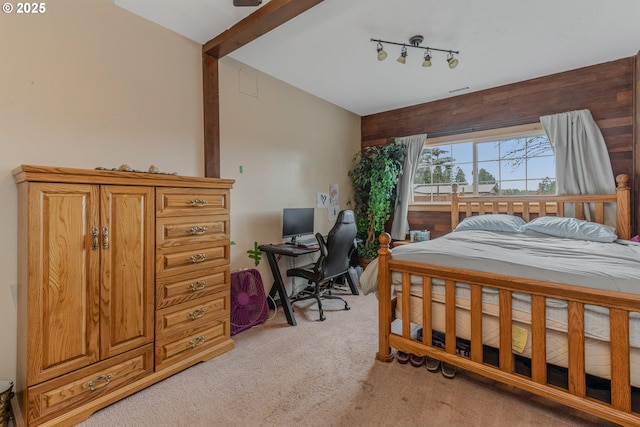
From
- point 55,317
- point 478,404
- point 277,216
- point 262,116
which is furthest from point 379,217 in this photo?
point 55,317

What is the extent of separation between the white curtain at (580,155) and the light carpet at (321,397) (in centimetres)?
240

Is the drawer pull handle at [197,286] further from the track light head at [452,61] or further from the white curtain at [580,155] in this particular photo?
the white curtain at [580,155]

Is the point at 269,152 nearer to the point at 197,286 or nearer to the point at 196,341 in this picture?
the point at 197,286

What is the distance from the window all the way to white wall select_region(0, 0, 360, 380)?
2084 millimetres

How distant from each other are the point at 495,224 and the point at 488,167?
1.08 meters

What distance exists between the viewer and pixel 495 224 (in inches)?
117

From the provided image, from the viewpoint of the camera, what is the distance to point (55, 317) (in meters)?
1.46

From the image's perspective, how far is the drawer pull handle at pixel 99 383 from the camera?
Answer: 157 cm

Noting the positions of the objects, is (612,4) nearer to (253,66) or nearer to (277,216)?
(253,66)

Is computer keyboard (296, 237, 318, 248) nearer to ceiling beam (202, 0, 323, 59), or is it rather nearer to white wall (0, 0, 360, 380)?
white wall (0, 0, 360, 380)

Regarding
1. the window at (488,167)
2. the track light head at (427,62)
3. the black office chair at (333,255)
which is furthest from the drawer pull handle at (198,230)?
the window at (488,167)

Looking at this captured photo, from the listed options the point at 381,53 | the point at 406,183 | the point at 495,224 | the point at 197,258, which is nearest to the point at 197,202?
the point at 197,258

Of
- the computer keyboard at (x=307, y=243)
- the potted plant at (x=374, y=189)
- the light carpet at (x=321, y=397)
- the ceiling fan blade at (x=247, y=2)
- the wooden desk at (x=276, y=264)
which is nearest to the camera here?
the light carpet at (x=321, y=397)

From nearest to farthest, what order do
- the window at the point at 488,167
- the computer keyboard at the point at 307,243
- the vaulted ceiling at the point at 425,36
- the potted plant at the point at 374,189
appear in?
the vaulted ceiling at the point at 425,36, the computer keyboard at the point at 307,243, the window at the point at 488,167, the potted plant at the point at 374,189
